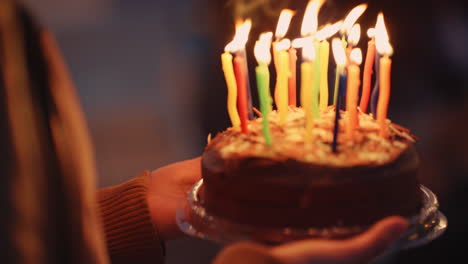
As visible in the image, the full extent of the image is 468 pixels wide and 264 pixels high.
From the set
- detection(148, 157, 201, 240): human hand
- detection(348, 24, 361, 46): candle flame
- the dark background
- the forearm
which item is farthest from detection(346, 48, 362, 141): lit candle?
the dark background

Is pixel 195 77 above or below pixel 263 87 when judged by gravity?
below

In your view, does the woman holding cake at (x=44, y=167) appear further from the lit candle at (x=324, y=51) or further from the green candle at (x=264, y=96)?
the lit candle at (x=324, y=51)

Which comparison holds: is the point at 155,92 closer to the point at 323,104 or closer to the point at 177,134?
the point at 177,134

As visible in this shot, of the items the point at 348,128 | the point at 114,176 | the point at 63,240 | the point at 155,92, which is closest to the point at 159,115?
the point at 155,92

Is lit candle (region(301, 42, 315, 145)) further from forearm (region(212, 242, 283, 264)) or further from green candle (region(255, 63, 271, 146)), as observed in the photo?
forearm (region(212, 242, 283, 264))

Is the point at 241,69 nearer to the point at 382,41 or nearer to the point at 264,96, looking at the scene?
the point at 264,96

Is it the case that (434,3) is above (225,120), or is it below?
above

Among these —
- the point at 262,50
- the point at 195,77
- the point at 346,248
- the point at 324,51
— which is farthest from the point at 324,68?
the point at 195,77
